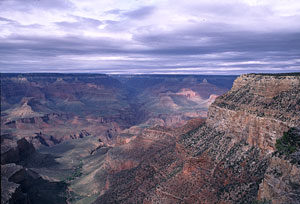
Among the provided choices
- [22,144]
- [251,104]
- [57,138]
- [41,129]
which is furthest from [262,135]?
[41,129]

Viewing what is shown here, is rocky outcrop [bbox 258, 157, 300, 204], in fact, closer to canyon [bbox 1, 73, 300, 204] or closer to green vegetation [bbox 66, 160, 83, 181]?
canyon [bbox 1, 73, 300, 204]

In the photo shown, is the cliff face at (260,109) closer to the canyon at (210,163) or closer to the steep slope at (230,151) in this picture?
the steep slope at (230,151)

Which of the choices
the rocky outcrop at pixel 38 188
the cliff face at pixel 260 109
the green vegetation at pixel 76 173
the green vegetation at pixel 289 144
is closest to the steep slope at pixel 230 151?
the cliff face at pixel 260 109

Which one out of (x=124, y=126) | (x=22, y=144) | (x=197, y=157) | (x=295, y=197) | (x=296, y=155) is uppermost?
(x=296, y=155)

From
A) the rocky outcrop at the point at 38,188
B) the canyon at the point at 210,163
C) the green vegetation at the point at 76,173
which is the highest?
the canyon at the point at 210,163

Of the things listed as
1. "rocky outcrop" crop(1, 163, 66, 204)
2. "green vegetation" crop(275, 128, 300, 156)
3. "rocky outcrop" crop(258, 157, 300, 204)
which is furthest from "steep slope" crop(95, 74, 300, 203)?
"rocky outcrop" crop(1, 163, 66, 204)

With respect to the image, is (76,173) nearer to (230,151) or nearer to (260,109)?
(230,151)

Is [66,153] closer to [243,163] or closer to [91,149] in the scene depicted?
[91,149]

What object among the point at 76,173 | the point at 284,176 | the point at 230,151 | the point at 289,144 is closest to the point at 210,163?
the point at 230,151
